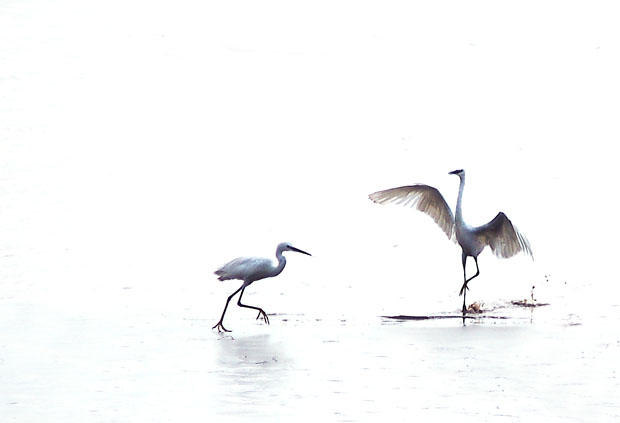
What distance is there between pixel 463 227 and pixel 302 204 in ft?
10.1

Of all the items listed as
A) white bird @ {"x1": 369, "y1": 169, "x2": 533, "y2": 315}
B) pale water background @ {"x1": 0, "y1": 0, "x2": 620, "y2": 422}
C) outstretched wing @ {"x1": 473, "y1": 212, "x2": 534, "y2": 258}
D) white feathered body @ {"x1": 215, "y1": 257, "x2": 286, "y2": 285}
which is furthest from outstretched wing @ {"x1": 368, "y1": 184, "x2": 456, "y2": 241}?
white feathered body @ {"x1": 215, "y1": 257, "x2": 286, "y2": 285}

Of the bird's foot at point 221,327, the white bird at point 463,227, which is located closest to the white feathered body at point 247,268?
the bird's foot at point 221,327

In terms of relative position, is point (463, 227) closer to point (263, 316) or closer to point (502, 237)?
point (502, 237)

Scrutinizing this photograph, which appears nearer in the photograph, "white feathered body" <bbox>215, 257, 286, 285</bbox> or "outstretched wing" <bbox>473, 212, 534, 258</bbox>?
"white feathered body" <bbox>215, 257, 286, 285</bbox>

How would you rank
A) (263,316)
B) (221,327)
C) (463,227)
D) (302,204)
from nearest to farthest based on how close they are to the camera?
(221,327), (263,316), (463,227), (302,204)

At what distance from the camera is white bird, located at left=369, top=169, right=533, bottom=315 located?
10.9 metres

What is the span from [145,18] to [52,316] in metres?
14.5

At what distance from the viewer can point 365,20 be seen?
23.8m

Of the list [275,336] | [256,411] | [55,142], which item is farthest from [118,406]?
[55,142]

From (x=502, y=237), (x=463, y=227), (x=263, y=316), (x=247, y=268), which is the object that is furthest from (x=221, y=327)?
(x=502, y=237)

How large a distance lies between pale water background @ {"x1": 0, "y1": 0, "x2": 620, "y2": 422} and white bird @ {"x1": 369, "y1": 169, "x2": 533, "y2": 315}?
33 cm

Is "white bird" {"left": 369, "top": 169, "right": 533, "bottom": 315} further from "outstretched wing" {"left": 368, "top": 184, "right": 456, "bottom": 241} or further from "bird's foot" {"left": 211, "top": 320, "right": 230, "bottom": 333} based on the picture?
"bird's foot" {"left": 211, "top": 320, "right": 230, "bottom": 333}

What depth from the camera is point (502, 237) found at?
11.1 metres

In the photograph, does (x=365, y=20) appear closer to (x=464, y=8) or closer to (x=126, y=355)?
(x=464, y=8)
